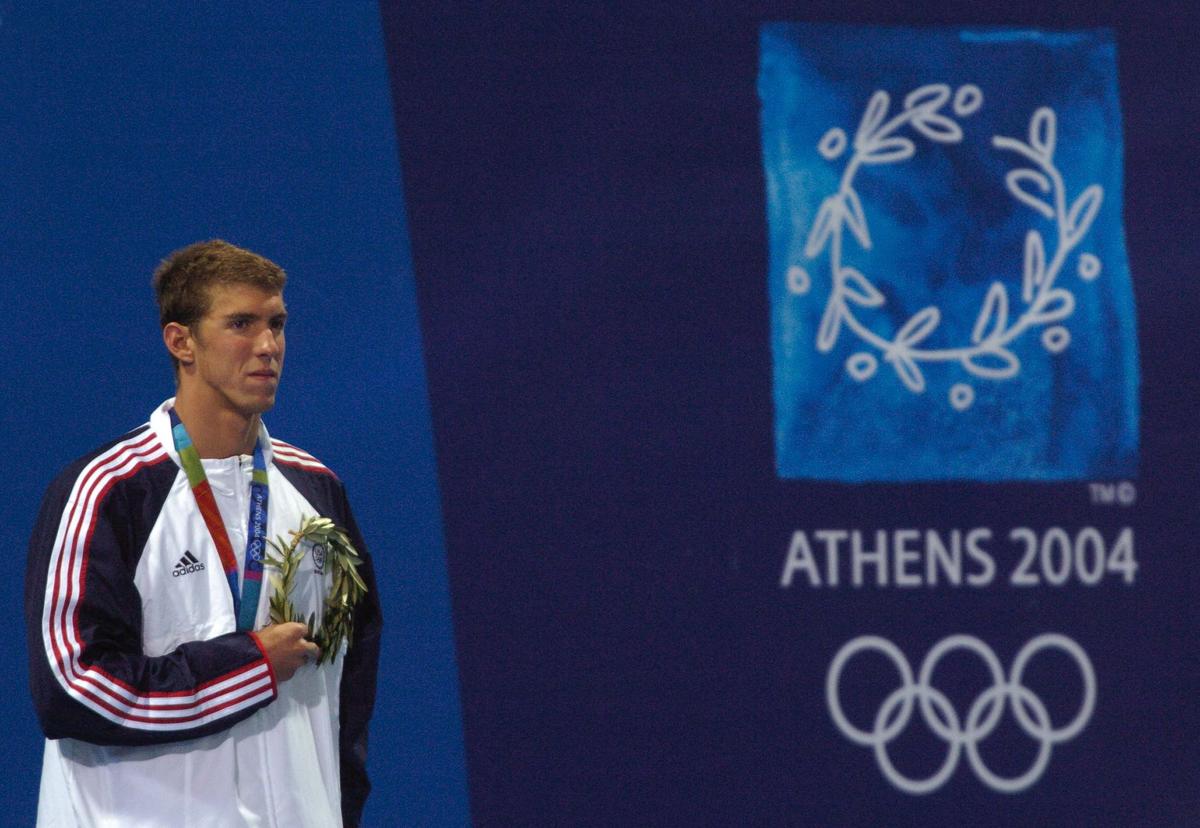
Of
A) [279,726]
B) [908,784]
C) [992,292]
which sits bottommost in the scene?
[908,784]

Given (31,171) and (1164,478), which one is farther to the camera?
(1164,478)

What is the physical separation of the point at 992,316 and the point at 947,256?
0.20 meters

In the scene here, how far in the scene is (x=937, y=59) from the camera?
4379 millimetres

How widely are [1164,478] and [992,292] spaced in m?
0.71

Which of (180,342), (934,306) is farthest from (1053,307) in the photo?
(180,342)

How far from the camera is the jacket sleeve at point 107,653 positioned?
2.53 metres

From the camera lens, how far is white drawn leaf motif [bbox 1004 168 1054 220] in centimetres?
440

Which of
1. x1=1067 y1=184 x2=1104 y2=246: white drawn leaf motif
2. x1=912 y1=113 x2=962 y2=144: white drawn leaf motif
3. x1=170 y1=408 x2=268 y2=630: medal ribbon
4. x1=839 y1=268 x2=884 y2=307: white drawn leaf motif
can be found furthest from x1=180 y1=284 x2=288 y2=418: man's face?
x1=1067 y1=184 x2=1104 y2=246: white drawn leaf motif

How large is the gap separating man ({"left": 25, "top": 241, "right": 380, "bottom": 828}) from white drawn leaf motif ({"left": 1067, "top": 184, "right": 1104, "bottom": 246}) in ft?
8.01

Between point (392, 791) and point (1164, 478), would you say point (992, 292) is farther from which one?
point (392, 791)

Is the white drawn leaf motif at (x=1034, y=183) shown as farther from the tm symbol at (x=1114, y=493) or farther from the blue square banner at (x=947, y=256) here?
the tm symbol at (x=1114, y=493)

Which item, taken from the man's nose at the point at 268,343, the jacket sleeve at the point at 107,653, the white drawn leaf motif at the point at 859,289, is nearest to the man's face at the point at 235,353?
the man's nose at the point at 268,343

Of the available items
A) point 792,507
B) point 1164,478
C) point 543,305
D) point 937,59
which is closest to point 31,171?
point 543,305

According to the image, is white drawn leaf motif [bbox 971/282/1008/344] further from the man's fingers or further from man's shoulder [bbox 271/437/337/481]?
the man's fingers
